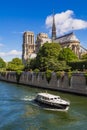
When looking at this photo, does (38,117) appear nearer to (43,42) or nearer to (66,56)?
(66,56)

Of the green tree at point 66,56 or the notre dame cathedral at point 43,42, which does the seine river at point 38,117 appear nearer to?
the green tree at point 66,56

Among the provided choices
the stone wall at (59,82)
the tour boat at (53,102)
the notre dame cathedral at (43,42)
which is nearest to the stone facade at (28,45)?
the notre dame cathedral at (43,42)

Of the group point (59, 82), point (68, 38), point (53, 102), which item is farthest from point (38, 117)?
point (68, 38)

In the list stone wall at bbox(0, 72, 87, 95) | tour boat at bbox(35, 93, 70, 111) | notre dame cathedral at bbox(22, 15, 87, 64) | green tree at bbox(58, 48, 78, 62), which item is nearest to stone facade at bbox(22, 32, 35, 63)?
notre dame cathedral at bbox(22, 15, 87, 64)

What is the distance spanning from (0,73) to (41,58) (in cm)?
3257

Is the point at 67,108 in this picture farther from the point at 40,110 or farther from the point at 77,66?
the point at 77,66

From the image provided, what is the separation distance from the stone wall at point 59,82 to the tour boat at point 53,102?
10.9m

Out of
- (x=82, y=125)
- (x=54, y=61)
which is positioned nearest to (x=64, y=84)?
(x=54, y=61)

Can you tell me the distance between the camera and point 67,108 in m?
34.7

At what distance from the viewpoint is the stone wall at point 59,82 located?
161ft

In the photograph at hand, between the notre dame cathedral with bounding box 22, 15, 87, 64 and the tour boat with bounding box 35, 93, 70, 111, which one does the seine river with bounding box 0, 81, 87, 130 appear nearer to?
the tour boat with bounding box 35, 93, 70, 111

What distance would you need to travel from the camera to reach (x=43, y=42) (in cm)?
14175

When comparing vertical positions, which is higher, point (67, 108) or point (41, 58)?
point (41, 58)

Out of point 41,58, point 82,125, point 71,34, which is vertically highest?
point 71,34
